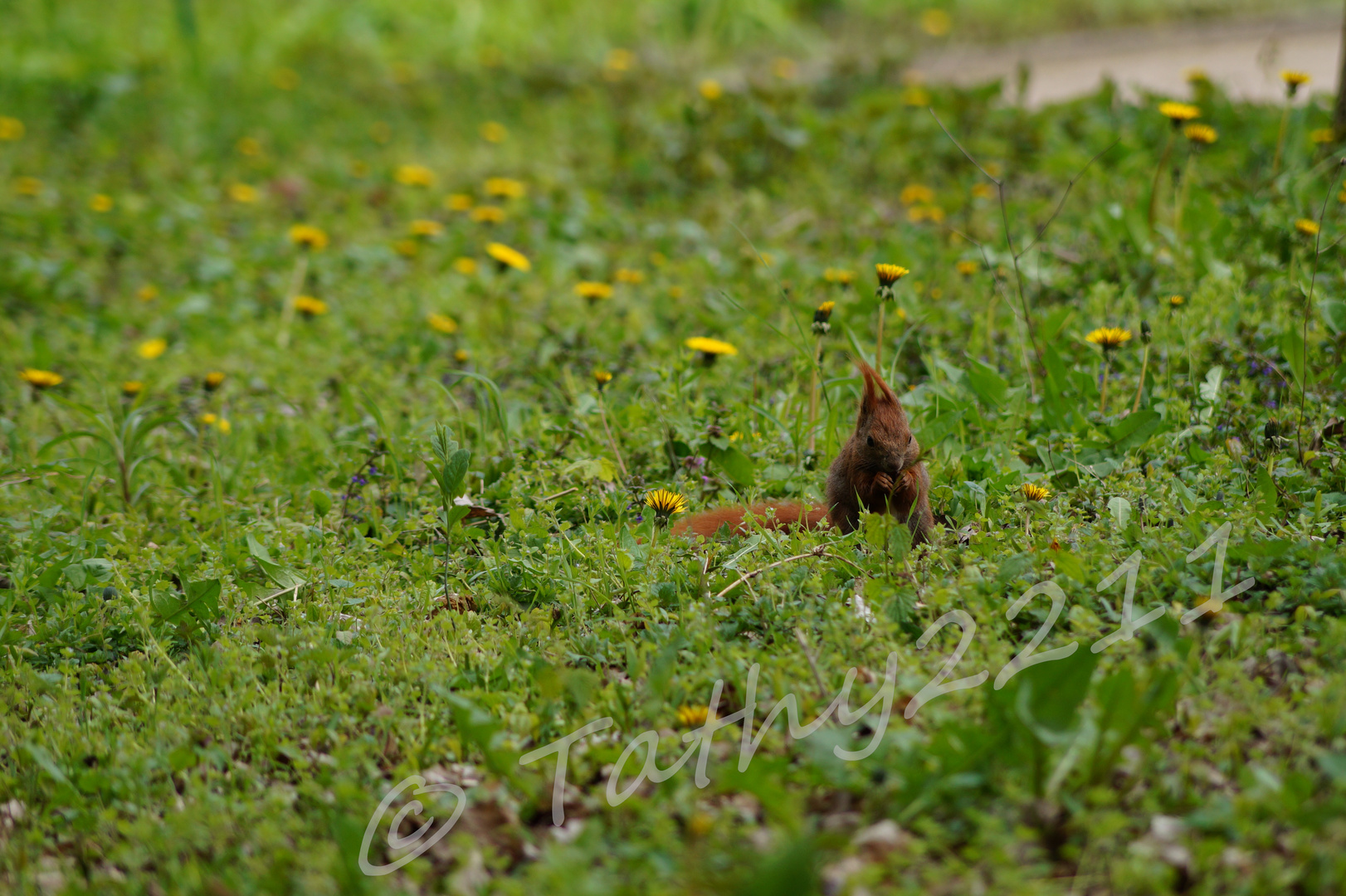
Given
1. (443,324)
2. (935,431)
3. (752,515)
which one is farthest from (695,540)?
(443,324)

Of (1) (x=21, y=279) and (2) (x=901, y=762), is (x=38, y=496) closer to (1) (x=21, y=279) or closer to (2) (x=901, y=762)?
(1) (x=21, y=279)

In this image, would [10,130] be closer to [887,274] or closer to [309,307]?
[309,307]

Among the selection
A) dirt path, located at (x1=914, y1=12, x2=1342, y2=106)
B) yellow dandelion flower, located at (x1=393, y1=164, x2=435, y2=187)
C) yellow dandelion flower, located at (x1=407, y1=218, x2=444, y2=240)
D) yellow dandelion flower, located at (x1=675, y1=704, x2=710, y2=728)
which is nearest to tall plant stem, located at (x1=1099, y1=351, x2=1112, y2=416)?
yellow dandelion flower, located at (x1=675, y1=704, x2=710, y2=728)

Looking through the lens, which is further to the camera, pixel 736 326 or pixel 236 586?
pixel 736 326

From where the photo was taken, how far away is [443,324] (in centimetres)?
454

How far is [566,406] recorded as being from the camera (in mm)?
3686

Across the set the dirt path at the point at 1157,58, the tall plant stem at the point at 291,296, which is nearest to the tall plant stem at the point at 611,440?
the tall plant stem at the point at 291,296

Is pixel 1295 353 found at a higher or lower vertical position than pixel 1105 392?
higher

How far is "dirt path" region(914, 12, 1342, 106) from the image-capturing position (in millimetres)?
7184

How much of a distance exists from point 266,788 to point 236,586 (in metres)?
0.81

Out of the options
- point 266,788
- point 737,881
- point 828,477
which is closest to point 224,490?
point 266,788

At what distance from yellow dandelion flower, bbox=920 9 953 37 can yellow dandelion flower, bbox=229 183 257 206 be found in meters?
6.38

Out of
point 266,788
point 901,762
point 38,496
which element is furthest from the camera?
point 38,496

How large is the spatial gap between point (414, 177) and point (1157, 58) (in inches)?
230
